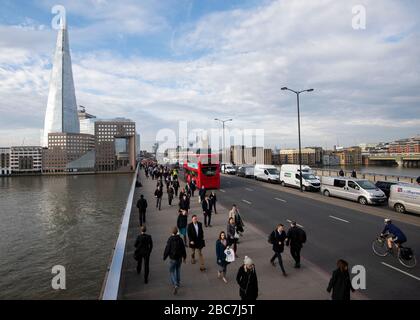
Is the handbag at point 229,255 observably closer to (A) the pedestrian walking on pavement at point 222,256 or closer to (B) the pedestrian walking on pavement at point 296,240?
(A) the pedestrian walking on pavement at point 222,256

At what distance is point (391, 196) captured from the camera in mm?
19234

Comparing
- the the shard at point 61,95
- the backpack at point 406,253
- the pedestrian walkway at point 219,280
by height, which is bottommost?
the pedestrian walkway at point 219,280

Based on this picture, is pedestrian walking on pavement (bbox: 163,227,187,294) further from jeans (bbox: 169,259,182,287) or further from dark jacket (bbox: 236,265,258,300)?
dark jacket (bbox: 236,265,258,300)

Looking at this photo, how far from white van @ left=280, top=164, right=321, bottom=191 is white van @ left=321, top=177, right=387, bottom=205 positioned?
8.57 feet

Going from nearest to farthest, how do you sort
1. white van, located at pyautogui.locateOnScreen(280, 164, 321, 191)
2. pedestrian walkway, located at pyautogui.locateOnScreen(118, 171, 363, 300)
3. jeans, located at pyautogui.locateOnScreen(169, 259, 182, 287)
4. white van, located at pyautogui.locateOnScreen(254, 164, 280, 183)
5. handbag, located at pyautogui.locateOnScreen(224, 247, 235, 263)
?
pedestrian walkway, located at pyautogui.locateOnScreen(118, 171, 363, 300) < jeans, located at pyautogui.locateOnScreen(169, 259, 182, 287) < handbag, located at pyautogui.locateOnScreen(224, 247, 235, 263) < white van, located at pyautogui.locateOnScreen(280, 164, 321, 191) < white van, located at pyautogui.locateOnScreen(254, 164, 280, 183)

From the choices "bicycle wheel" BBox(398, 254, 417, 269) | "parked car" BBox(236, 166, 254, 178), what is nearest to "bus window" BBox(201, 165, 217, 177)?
"parked car" BBox(236, 166, 254, 178)

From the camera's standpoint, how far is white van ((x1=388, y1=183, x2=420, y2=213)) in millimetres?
17467

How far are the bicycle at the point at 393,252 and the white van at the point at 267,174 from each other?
2595 cm

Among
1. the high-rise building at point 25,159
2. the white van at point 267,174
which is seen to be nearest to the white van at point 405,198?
the white van at point 267,174

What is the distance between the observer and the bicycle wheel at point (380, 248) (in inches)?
423

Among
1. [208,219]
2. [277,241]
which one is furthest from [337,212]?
[277,241]
